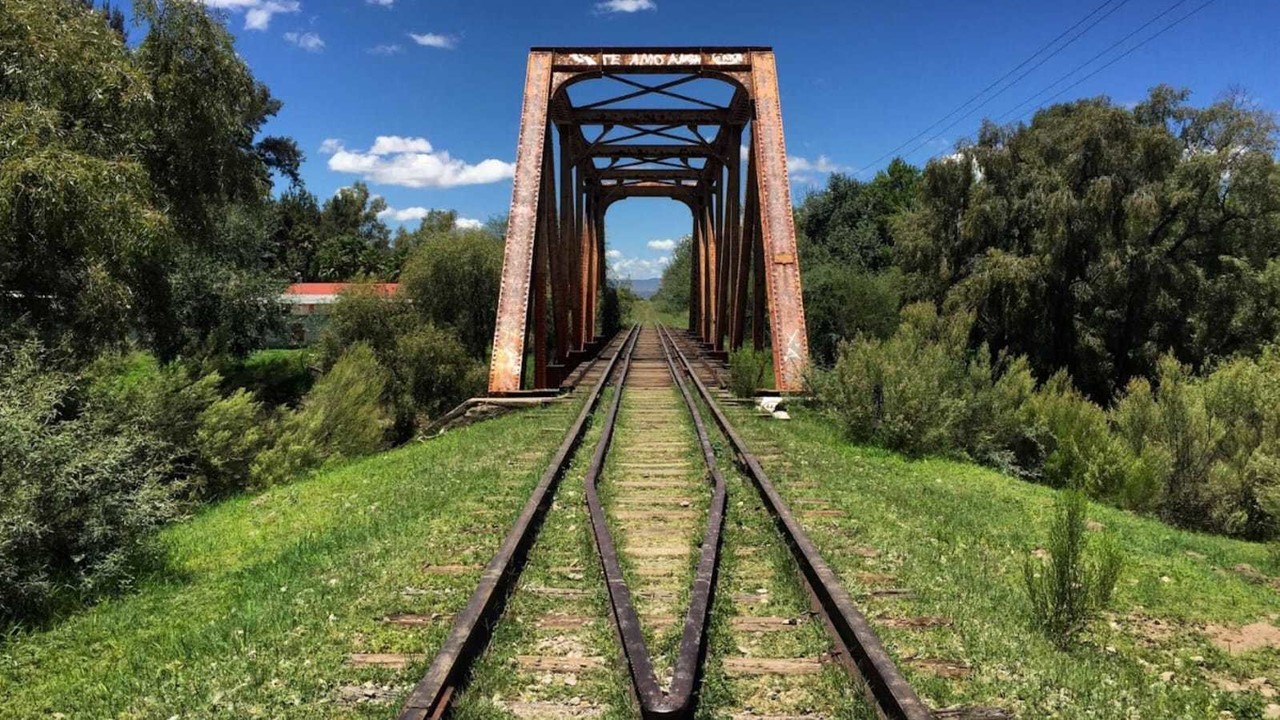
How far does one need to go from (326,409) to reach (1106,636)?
1258 cm

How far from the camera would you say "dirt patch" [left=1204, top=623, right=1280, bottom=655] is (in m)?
4.12

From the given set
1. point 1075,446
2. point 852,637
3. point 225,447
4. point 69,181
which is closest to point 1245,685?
point 852,637

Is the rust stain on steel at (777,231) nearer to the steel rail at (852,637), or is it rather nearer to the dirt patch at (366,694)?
the steel rail at (852,637)

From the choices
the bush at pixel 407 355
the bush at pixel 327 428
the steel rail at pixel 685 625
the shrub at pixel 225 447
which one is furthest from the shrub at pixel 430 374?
the steel rail at pixel 685 625

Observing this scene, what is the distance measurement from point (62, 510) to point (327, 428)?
8.43 m

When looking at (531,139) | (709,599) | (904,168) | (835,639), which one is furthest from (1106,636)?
(904,168)

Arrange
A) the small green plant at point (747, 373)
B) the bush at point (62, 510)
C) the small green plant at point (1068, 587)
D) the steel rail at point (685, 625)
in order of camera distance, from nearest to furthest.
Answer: the steel rail at point (685, 625), the small green plant at point (1068, 587), the bush at point (62, 510), the small green plant at point (747, 373)

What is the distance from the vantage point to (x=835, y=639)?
343cm

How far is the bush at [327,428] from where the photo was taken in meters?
10.4

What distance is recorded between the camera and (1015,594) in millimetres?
4332

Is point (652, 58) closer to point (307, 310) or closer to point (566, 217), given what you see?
point (566, 217)

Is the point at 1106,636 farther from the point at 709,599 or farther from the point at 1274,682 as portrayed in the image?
the point at 709,599

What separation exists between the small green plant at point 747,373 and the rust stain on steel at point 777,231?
1.40ft

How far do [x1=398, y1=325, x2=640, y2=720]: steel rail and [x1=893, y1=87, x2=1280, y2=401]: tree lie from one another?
21505 millimetres
